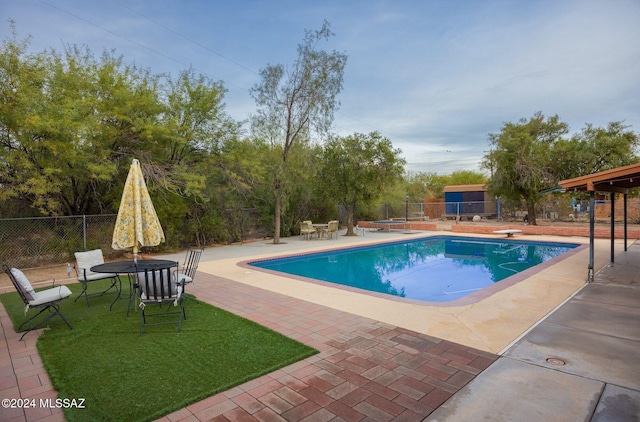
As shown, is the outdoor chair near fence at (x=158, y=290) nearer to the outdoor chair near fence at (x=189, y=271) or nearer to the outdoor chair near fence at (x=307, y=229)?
the outdoor chair near fence at (x=189, y=271)

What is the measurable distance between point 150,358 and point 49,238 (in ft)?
24.9

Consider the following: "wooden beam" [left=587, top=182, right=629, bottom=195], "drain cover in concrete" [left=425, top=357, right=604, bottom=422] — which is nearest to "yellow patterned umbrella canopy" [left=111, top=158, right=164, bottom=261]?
"drain cover in concrete" [left=425, top=357, right=604, bottom=422]

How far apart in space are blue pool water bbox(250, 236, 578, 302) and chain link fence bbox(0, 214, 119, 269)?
4.43 m

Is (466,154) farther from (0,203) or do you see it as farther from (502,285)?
(0,203)

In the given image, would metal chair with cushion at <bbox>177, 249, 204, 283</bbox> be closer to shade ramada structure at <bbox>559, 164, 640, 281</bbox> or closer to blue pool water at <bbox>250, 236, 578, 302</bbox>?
blue pool water at <bbox>250, 236, 578, 302</bbox>

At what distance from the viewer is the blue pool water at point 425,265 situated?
26.9ft

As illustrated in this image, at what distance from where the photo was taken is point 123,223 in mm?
4668

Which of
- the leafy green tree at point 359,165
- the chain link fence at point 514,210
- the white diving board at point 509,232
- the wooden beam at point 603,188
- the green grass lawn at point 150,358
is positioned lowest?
the green grass lawn at point 150,358

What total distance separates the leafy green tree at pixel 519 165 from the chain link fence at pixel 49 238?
59.9 ft

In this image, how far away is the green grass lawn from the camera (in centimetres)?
271

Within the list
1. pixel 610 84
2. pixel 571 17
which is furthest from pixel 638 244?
pixel 571 17

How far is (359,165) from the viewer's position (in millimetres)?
16125

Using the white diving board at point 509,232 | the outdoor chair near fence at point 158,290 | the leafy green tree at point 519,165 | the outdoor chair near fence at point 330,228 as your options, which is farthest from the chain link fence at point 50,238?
the leafy green tree at point 519,165

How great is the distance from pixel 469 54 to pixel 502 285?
32.8ft
